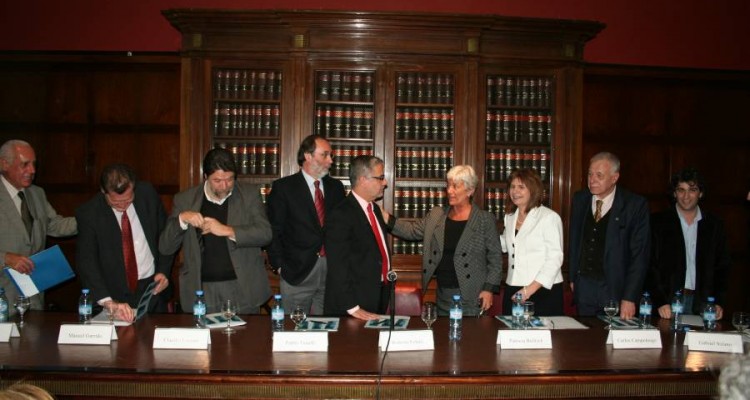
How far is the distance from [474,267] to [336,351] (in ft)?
4.27

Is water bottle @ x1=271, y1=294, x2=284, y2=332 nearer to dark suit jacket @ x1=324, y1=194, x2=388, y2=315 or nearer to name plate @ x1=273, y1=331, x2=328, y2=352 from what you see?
name plate @ x1=273, y1=331, x2=328, y2=352

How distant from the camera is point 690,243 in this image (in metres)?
3.96

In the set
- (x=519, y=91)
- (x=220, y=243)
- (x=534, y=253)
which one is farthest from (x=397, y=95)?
(x=220, y=243)

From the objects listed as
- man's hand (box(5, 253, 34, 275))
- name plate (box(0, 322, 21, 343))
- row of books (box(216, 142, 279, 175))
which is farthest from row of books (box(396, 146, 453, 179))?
name plate (box(0, 322, 21, 343))

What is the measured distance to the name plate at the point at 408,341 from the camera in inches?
105

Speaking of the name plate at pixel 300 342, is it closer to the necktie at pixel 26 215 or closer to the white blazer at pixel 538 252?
the white blazer at pixel 538 252

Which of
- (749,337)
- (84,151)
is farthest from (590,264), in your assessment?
(84,151)

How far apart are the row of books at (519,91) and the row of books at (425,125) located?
0.42 metres

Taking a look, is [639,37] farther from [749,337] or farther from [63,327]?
[63,327]

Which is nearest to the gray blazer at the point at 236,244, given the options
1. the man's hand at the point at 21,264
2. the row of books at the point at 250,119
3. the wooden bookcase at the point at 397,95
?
the man's hand at the point at 21,264

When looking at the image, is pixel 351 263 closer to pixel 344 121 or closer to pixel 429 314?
pixel 429 314

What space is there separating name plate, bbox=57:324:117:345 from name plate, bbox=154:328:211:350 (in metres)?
0.23

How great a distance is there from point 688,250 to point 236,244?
2755 millimetres

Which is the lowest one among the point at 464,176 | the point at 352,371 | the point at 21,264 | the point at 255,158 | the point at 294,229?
the point at 352,371
